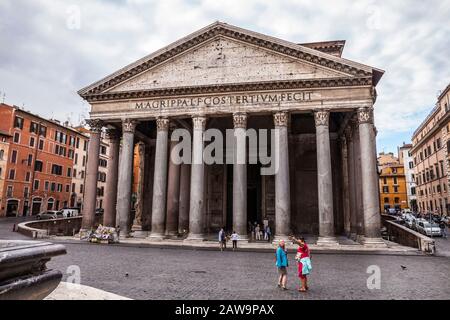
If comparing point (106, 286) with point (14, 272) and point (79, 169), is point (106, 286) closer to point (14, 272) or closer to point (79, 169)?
point (14, 272)

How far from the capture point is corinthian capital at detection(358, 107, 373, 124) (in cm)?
Result: 1778

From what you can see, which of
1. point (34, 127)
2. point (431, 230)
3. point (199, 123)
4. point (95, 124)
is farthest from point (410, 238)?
point (34, 127)

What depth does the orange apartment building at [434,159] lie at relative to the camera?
36.9 metres

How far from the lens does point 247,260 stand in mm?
12883

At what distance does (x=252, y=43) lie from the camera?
19.8 metres

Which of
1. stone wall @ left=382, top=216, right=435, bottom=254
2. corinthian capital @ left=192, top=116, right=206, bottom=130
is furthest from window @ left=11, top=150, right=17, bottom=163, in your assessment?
stone wall @ left=382, top=216, right=435, bottom=254

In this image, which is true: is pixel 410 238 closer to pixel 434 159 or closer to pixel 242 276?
pixel 242 276

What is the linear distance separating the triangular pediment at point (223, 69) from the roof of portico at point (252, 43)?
0.26 m

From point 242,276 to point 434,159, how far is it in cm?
4150

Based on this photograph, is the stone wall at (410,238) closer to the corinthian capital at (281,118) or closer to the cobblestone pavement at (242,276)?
the cobblestone pavement at (242,276)

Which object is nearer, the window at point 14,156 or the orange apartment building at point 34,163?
the orange apartment building at point 34,163

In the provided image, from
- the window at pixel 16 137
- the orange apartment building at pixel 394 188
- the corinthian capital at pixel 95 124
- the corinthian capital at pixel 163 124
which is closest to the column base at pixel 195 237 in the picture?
the corinthian capital at pixel 163 124

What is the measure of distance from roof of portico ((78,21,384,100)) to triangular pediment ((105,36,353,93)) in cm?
26
